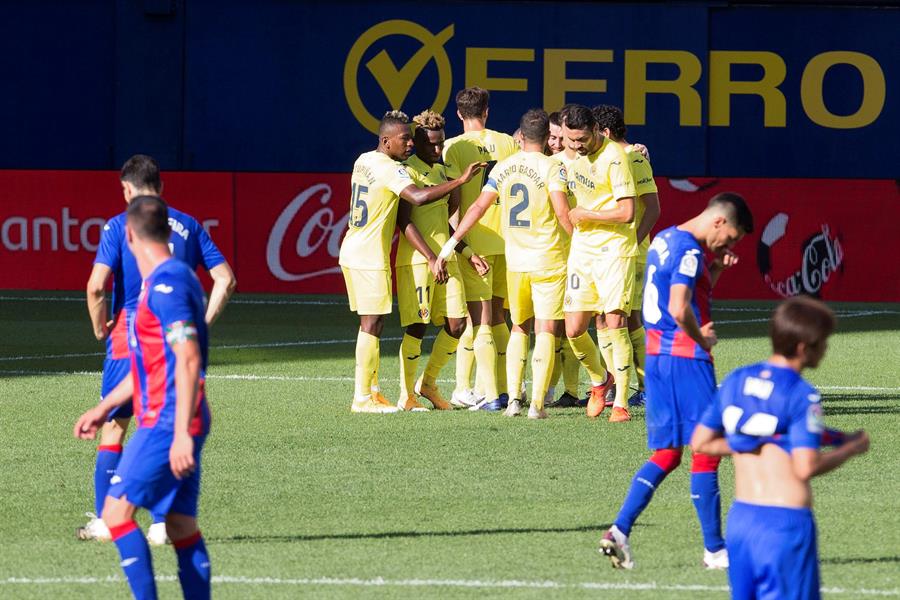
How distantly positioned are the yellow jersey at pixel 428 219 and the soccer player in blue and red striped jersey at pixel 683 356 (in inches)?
187

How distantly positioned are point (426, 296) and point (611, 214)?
1.63 metres

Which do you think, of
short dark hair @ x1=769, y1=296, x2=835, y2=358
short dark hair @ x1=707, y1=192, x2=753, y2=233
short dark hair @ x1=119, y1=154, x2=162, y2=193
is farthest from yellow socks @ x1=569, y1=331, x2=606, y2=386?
short dark hair @ x1=769, y1=296, x2=835, y2=358

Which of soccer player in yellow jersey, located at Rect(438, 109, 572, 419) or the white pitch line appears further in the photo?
soccer player in yellow jersey, located at Rect(438, 109, 572, 419)

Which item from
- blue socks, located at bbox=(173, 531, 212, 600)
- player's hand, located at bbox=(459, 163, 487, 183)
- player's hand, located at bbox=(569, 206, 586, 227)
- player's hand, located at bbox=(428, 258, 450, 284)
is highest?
player's hand, located at bbox=(459, 163, 487, 183)

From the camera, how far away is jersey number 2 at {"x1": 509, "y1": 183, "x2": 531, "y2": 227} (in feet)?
39.0

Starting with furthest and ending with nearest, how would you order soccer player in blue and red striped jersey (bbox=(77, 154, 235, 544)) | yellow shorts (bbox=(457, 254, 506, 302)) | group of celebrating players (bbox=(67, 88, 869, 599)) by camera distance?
yellow shorts (bbox=(457, 254, 506, 302)), soccer player in blue and red striped jersey (bbox=(77, 154, 235, 544)), group of celebrating players (bbox=(67, 88, 869, 599))

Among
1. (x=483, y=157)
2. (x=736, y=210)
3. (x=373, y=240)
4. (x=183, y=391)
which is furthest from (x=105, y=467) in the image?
(x=483, y=157)

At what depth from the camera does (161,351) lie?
19.6ft

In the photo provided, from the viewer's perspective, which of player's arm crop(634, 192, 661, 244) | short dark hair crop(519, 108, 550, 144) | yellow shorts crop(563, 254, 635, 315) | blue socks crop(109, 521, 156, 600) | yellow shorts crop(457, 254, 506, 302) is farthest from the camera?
yellow shorts crop(457, 254, 506, 302)

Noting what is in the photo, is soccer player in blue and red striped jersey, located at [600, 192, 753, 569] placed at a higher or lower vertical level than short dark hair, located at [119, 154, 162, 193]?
lower

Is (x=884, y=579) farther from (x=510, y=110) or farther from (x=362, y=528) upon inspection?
(x=510, y=110)

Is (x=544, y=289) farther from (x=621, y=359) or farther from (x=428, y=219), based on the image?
(x=428, y=219)

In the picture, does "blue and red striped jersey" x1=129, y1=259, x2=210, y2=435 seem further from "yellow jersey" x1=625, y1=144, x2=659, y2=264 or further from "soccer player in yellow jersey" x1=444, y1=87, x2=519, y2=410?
"yellow jersey" x1=625, y1=144, x2=659, y2=264

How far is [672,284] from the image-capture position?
7250 millimetres
